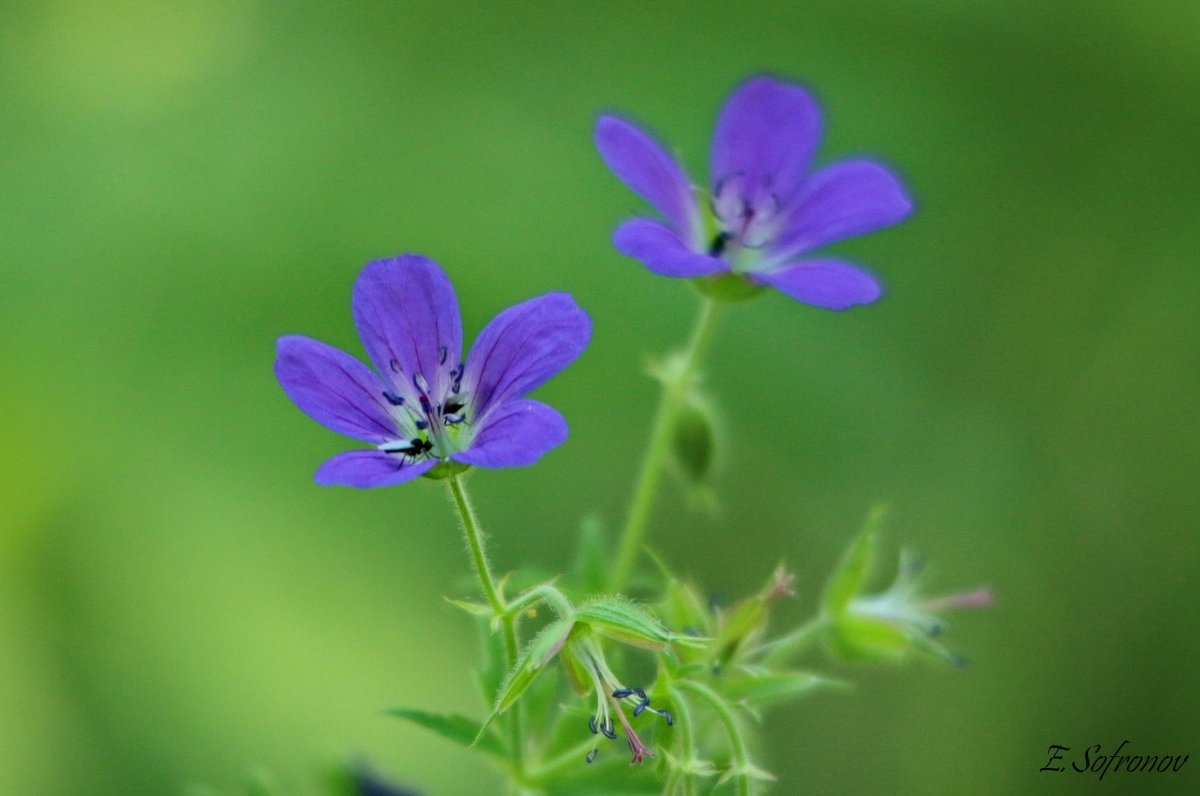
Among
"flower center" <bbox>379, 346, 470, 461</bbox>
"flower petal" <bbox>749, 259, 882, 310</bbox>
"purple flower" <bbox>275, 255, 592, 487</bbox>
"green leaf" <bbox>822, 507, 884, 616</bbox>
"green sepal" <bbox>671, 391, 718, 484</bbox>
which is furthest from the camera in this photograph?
"green sepal" <bbox>671, 391, 718, 484</bbox>

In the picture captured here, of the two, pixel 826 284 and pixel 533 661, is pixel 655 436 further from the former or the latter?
pixel 533 661

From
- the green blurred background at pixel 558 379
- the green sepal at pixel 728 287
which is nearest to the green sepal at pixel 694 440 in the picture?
the green sepal at pixel 728 287

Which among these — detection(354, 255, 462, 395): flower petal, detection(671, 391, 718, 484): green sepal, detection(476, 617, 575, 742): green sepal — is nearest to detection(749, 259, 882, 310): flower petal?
detection(671, 391, 718, 484): green sepal

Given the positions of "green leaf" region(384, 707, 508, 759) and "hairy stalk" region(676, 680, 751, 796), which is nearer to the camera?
"hairy stalk" region(676, 680, 751, 796)

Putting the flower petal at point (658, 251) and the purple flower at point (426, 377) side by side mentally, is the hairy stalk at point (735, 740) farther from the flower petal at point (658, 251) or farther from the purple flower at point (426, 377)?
the flower petal at point (658, 251)

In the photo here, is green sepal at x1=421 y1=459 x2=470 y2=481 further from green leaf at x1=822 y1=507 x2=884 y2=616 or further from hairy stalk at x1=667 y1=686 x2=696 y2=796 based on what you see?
green leaf at x1=822 y1=507 x2=884 y2=616
